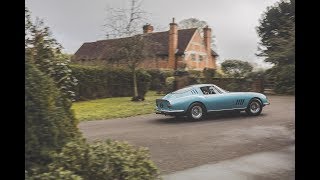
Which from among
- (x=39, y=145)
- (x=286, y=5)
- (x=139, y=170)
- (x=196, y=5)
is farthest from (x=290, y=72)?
(x=39, y=145)

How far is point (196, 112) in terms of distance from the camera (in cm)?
254

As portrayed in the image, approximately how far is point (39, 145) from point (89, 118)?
38cm

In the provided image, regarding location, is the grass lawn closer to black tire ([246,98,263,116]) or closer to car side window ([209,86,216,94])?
car side window ([209,86,216,94])

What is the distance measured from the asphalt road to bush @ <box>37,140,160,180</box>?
17cm

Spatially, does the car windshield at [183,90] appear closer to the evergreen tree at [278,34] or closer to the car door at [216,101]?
the car door at [216,101]

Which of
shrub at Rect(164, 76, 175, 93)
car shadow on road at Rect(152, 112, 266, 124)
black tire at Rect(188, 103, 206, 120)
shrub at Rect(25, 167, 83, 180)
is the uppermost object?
shrub at Rect(164, 76, 175, 93)

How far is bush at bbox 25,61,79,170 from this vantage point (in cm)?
201

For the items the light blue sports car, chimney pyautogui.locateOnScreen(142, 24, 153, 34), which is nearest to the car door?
the light blue sports car

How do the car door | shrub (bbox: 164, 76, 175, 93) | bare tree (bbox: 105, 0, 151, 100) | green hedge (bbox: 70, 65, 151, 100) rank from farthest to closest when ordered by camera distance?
the car door < shrub (bbox: 164, 76, 175, 93) < green hedge (bbox: 70, 65, 151, 100) < bare tree (bbox: 105, 0, 151, 100)

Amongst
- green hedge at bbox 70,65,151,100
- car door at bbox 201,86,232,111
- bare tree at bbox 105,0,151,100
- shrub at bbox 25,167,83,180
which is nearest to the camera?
shrub at bbox 25,167,83,180

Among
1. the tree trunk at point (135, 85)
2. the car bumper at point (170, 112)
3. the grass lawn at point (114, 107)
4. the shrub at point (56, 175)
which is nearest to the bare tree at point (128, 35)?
the tree trunk at point (135, 85)

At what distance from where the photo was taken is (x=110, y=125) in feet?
7.68

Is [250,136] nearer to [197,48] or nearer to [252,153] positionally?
[252,153]

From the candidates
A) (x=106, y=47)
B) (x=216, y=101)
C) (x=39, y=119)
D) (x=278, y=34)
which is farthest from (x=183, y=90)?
(x=39, y=119)
